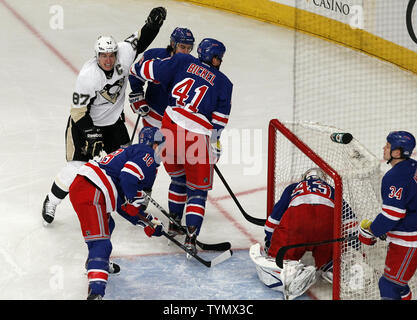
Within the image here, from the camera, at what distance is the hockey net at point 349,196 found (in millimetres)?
3727

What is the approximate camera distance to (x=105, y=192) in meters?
3.90

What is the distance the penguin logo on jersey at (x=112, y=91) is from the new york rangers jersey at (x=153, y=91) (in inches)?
3.3

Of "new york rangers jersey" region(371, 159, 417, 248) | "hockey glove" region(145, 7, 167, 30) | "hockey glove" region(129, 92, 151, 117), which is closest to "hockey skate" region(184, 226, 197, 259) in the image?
"hockey glove" region(129, 92, 151, 117)

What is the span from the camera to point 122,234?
15.1 ft

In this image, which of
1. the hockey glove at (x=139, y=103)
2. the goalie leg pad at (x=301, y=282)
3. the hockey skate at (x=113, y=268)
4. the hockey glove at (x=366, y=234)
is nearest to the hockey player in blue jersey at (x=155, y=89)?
the hockey glove at (x=139, y=103)

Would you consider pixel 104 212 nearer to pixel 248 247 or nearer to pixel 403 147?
pixel 248 247

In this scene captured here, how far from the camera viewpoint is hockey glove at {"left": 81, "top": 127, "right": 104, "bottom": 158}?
4520 millimetres

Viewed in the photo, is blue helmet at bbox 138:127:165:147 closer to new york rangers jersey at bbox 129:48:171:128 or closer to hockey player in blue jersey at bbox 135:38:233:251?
hockey player in blue jersey at bbox 135:38:233:251

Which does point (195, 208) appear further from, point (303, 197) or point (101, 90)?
point (101, 90)

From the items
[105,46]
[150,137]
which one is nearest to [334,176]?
[150,137]

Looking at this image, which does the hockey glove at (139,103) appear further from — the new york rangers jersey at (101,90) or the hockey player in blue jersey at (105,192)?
the hockey player in blue jersey at (105,192)

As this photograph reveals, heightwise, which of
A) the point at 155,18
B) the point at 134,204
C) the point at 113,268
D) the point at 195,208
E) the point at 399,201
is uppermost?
the point at 155,18

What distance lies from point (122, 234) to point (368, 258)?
140 cm

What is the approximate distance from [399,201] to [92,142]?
184 centimetres
